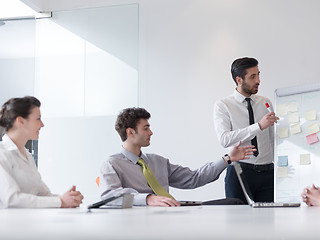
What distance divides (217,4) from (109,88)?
4.42 feet

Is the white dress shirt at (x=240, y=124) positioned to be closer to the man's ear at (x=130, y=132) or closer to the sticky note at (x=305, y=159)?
the sticky note at (x=305, y=159)

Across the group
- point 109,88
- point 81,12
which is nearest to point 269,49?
point 109,88

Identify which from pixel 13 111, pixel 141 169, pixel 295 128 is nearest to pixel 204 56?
pixel 295 128

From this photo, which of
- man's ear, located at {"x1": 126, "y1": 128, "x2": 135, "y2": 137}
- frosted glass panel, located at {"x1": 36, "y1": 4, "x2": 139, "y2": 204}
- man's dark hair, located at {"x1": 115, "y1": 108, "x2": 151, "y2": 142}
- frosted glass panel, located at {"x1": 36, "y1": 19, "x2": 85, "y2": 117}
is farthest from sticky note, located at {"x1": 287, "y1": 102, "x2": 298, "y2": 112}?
frosted glass panel, located at {"x1": 36, "y1": 19, "x2": 85, "y2": 117}

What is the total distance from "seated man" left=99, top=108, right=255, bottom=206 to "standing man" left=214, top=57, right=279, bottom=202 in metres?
0.30

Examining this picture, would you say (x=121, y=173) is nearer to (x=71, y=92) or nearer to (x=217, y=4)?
(x=71, y=92)

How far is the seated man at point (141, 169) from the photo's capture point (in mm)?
2629

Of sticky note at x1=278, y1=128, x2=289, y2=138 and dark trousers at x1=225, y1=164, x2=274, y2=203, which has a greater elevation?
sticky note at x1=278, y1=128, x2=289, y2=138

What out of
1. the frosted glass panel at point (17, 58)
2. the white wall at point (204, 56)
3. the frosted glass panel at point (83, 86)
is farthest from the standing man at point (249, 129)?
the frosted glass panel at point (17, 58)

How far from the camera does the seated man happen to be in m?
2.63

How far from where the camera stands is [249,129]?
10.4 feet

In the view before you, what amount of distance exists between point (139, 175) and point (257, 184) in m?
0.89

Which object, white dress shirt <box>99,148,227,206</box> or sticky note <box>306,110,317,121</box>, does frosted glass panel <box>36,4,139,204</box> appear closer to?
white dress shirt <box>99,148,227,206</box>

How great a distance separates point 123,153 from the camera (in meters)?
2.90
